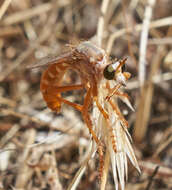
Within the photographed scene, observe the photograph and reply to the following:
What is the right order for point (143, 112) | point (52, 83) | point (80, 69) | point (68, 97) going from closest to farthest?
1. point (80, 69)
2. point (52, 83)
3. point (143, 112)
4. point (68, 97)

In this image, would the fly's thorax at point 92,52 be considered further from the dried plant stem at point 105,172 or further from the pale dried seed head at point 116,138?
the dried plant stem at point 105,172

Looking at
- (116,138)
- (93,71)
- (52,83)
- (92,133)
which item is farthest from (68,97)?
(116,138)

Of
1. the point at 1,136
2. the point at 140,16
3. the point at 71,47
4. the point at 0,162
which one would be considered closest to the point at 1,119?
the point at 1,136

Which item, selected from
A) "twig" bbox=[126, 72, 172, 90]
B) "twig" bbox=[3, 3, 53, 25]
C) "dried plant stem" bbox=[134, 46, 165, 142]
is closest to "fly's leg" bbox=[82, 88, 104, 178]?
"dried plant stem" bbox=[134, 46, 165, 142]

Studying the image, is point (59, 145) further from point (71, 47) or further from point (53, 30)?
point (53, 30)

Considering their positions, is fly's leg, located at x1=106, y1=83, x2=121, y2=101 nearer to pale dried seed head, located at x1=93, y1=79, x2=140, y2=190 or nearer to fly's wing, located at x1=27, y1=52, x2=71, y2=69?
pale dried seed head, located at x1=93, y1=79, x2=140, y2=190

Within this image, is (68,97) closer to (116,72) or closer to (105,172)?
(116,72)
